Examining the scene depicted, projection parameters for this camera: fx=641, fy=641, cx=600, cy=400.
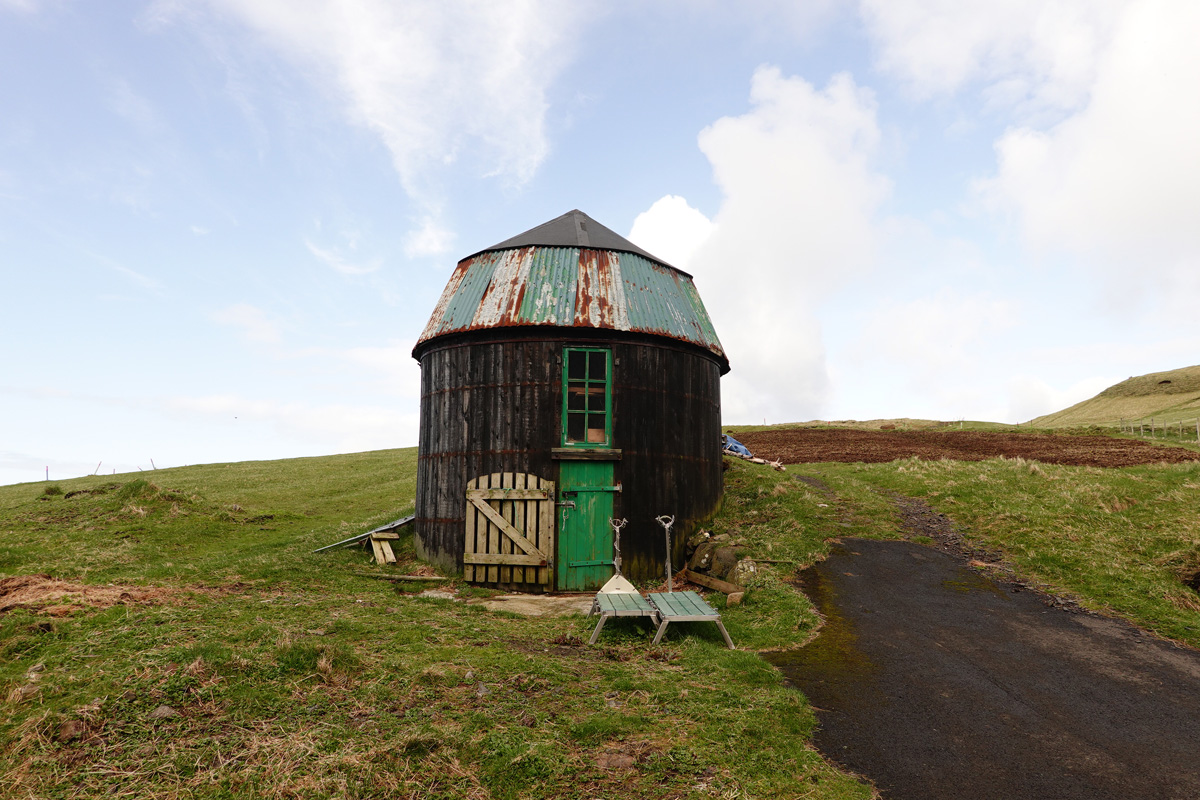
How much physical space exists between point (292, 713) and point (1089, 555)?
13.3m

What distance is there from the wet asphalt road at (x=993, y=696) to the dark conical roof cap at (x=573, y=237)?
8375mm

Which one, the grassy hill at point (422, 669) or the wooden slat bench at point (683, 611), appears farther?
the wooden slat bench at point (683, 611)

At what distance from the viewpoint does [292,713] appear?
5.66 meters

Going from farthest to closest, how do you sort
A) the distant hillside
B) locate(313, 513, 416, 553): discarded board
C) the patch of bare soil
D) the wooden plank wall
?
the distant hillside < locate(313, 513, 416, 553): discarded board < the wooden plank wall < the patch of bare soil

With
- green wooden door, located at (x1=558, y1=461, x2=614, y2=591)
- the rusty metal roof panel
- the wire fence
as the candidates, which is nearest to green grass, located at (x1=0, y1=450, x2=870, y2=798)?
green wooden door, located at (x1=558, y1=461, x2=614, y2=591)

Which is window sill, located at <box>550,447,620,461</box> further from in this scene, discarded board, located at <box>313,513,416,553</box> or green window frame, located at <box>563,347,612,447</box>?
discarded board, located at <box>313,513,416,553</box>

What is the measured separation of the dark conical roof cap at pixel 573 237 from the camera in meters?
14.4

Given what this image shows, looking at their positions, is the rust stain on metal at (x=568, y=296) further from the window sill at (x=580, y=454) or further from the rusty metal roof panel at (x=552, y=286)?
the window sill at (x=580, y=454)

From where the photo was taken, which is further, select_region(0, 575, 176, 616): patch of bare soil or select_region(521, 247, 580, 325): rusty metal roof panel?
select_region(521, 247, 580, 325): rusty metal roof panel

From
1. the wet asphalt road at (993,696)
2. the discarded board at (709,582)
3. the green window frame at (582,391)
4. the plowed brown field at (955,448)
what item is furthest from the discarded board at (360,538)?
→ the plowed brown field at (955,448)

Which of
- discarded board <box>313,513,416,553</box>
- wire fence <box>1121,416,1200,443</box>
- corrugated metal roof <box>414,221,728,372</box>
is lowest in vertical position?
discarded board <box>313,513,416,553</box>

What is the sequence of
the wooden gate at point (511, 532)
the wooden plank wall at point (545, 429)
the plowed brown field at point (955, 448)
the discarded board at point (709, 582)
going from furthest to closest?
the plowed brown field at point (955, 448)
the wooden plank wall at point (545, 429)
the wooden gate at point (511, 532)
the discarded board at point (709, 582)

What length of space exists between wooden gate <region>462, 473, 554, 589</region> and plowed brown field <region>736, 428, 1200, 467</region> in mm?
19020

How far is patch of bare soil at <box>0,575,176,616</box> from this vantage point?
7930 millimetres
